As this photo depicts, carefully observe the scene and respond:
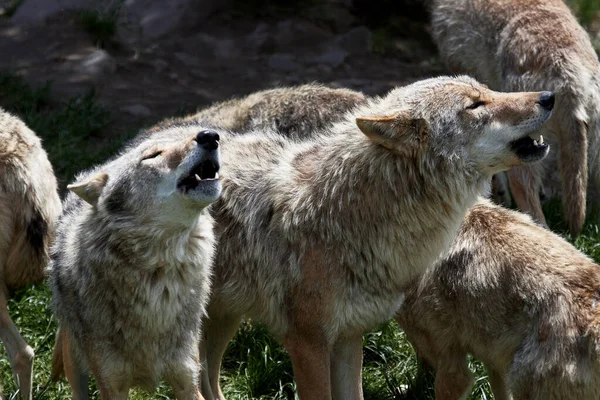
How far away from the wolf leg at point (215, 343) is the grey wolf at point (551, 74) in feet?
8.44

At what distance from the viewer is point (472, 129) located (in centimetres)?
466

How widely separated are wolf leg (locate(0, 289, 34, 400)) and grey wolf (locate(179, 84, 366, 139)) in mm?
2200

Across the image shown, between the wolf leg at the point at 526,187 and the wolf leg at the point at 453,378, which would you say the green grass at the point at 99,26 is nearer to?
the wolf leg at the point at 526,187

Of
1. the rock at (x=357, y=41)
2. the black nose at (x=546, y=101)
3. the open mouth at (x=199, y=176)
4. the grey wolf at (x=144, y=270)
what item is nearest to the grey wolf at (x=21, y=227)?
the grey wolf at (x=144, y=270)

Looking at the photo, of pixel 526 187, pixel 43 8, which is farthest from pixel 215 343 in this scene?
pixel 43 8

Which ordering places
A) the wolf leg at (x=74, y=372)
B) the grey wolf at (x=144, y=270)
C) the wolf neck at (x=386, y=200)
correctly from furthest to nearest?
1. the wolf leg at (x=74, y=372)
2. the wolf neck at (x=386, y=200)
3. the grey wolf at (x=144, y=270)

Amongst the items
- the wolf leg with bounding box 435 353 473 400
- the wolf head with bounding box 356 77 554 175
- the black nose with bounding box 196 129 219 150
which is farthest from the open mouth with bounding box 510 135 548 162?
the black nose with bounding box 196 129 219 150

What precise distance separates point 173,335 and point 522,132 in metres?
1.91

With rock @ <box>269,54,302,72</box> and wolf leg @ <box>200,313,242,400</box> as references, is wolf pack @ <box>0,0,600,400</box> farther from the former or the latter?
rock @ <box>269,54,302,72</box>

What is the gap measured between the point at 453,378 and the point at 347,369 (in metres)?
0.56

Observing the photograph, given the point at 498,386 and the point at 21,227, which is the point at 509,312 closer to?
the point at 498,386

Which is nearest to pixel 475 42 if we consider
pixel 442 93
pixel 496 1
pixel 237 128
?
pixel 496 1

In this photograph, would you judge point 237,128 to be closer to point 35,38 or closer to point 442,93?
point 442,93

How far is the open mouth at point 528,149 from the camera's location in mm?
4633
